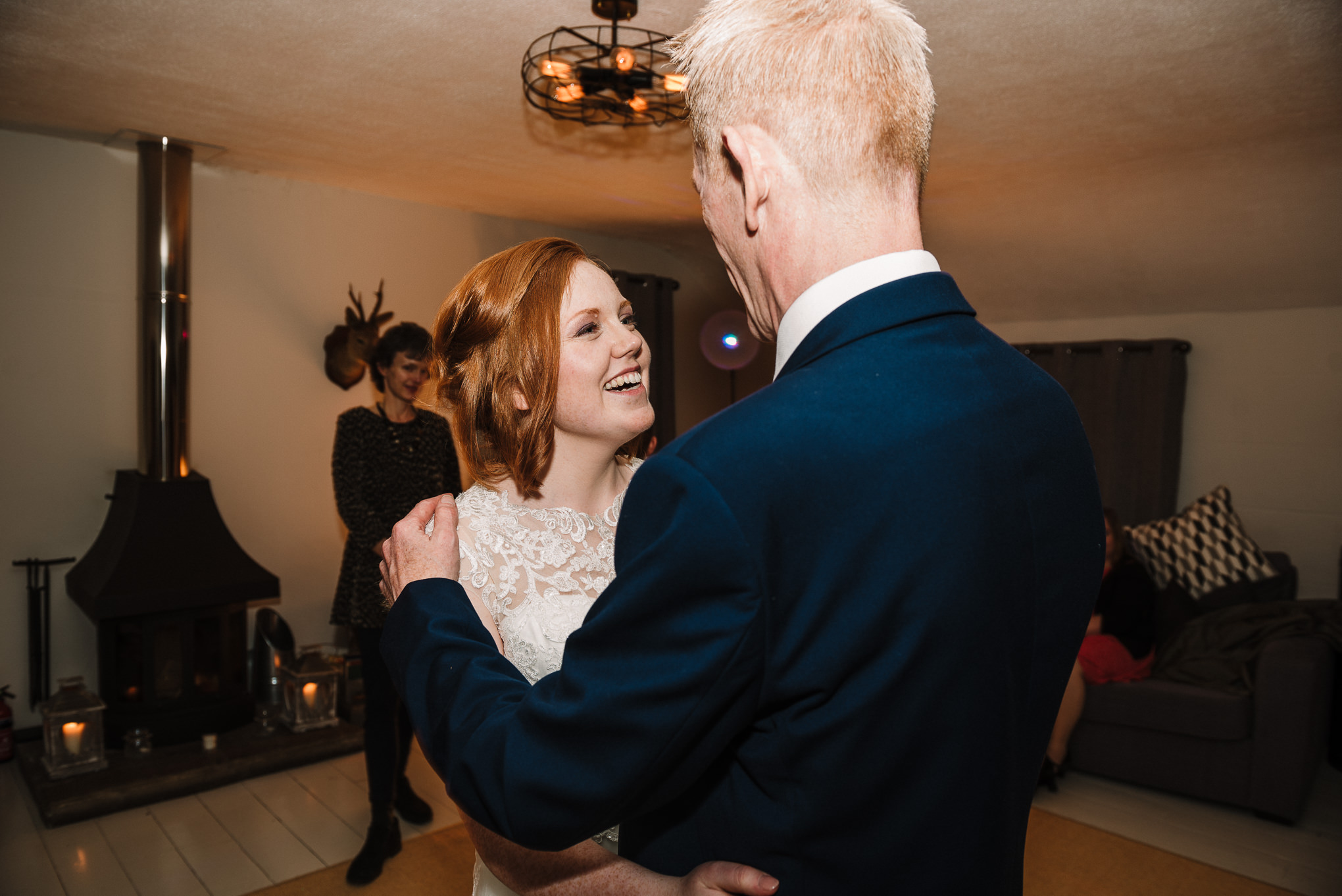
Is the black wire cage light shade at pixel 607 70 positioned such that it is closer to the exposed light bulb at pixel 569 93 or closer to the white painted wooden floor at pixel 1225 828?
the exposed light bulb at pixel 569 93

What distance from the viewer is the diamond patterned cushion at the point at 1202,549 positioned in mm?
4207

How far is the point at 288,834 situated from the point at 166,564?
133 centimetres

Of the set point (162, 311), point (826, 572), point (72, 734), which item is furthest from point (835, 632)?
point (162, 311)

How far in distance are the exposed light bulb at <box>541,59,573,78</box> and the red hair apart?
1515 millimetres

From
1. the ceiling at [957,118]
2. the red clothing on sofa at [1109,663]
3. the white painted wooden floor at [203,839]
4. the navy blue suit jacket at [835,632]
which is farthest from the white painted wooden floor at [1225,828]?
the navy blue suit jacket at [835,632]

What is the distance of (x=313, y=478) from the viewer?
4.79m

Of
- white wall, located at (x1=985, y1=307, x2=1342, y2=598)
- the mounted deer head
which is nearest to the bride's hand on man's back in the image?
the mounted deer head

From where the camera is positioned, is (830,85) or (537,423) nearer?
(830,85)

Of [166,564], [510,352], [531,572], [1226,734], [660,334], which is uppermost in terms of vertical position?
[660,334]

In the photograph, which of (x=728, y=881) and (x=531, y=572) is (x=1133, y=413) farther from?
(x=728, y=881)

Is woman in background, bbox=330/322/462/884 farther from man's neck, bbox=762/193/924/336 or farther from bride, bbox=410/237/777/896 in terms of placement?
man's neck, bbox=762/193/924/336

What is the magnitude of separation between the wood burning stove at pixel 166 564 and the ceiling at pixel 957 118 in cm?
52

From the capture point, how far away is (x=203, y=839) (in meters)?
3.11

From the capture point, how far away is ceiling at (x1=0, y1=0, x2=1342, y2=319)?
2705mm
